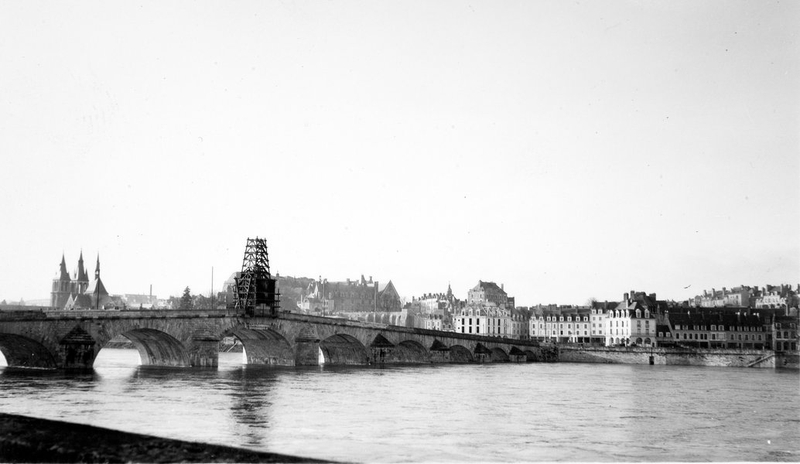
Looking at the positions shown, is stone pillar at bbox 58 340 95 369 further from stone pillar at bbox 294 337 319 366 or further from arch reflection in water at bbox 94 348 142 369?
stone pillar at bbox 294 337 319 366

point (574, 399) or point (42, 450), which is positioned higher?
point (42, 450)

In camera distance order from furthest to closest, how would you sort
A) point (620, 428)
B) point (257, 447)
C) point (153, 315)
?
point (153, 315)
point (620, 428)
point (257, 447)

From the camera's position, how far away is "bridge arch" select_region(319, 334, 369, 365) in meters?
74.4

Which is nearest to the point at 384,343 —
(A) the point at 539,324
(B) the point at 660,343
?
(B) the point at 660,343

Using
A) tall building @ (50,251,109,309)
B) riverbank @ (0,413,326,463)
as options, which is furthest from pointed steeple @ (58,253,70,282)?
riverbank @ (0,413,326,463)

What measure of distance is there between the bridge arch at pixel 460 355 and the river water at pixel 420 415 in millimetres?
41622

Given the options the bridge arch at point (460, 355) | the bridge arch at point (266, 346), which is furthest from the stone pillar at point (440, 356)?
the bridge arch at point (266, 346)

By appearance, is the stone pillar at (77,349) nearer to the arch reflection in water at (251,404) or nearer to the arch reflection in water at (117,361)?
the arch reflection in water at (251,404)

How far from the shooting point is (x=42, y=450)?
1323 cm

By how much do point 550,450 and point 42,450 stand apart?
14.0 m

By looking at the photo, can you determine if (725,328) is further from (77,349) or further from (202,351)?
(77,349)

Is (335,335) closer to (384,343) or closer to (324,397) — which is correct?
(384,343)

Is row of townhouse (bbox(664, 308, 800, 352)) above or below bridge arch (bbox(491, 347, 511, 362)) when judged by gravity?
above

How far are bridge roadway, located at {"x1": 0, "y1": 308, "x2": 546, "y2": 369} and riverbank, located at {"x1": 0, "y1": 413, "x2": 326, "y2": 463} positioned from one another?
3488 centimetres
